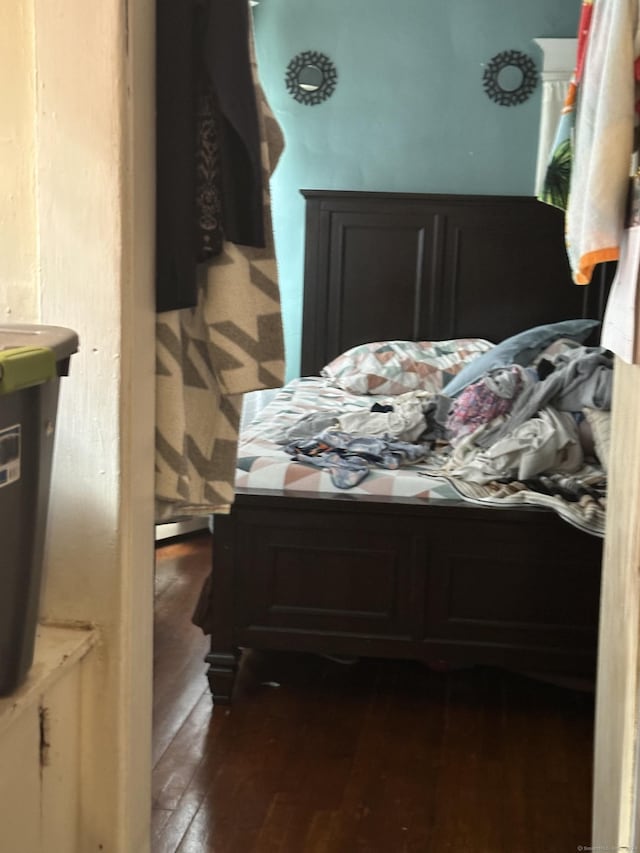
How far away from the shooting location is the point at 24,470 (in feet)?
4.19

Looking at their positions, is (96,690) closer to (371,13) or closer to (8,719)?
(8,719)

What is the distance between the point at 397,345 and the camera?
4.53 meters

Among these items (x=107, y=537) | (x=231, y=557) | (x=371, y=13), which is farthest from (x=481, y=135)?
(x=107, y=537)

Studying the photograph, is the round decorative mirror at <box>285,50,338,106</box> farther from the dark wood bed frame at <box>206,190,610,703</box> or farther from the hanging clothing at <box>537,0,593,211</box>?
the hanging clothing at <box>537,0,593,211</box>

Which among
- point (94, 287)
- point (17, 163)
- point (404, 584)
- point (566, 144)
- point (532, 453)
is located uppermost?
point (566, 144)

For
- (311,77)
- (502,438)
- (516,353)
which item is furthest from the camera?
(311,77)

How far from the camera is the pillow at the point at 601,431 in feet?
9.46

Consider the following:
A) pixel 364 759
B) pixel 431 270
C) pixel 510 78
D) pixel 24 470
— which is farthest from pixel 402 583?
pixel 510 78

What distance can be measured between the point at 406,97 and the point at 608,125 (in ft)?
11.5

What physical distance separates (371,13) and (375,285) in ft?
4.24

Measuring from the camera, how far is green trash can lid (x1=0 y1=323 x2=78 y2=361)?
1.27m

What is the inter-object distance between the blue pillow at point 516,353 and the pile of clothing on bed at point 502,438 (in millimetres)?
353

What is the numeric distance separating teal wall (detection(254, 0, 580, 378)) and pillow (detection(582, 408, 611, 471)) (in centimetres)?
215

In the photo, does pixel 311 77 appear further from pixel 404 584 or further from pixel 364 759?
pixel 364 759
